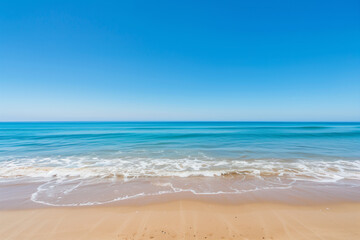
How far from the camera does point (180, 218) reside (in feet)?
14.7

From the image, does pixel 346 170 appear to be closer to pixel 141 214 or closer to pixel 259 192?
pixel 259 192

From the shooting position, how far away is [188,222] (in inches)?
169

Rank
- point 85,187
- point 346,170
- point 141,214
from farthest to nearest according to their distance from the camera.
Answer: point 346,170
point 85,187
point 141,214

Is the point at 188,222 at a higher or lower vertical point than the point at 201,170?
higher

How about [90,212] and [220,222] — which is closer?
[220,222]

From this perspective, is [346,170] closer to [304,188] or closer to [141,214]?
[304,188]

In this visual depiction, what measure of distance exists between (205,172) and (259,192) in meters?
3.16

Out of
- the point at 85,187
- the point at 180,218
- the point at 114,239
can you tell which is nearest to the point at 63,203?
the point at 85,187

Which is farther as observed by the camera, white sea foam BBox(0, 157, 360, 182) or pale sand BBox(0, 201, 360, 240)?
white sea foam BBox(0, 157, 360, 182)

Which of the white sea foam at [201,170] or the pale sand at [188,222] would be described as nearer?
the pale sand at [188,222]

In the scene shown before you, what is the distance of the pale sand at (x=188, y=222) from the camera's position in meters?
3.85

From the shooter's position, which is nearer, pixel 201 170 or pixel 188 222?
pixel 188 222

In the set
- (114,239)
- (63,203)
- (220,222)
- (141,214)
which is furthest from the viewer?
(63,203)

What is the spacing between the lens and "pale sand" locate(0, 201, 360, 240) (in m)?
3.85
